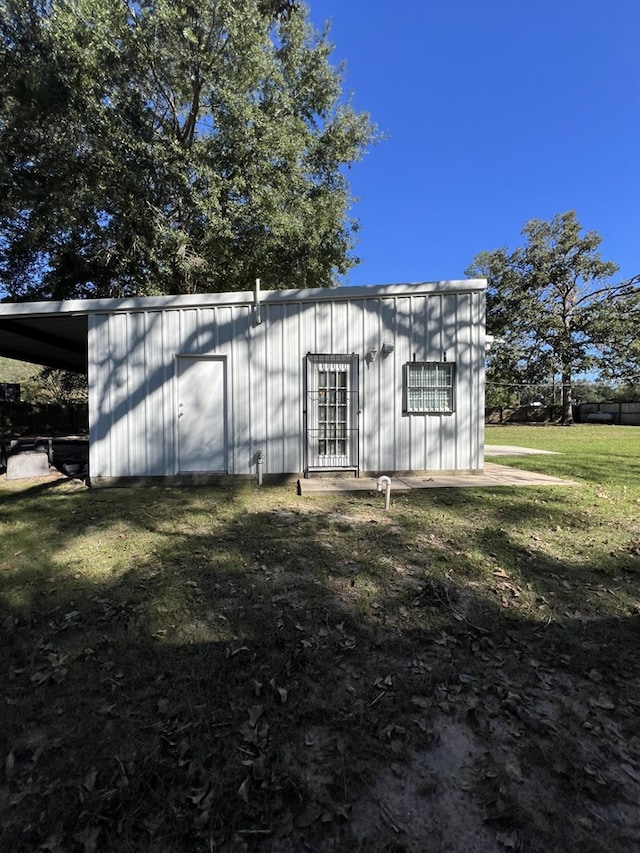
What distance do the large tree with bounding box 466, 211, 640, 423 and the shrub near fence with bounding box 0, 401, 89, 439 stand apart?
21525mm

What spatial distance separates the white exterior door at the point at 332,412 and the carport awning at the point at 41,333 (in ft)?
12.5

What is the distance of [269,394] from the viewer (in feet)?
23.1

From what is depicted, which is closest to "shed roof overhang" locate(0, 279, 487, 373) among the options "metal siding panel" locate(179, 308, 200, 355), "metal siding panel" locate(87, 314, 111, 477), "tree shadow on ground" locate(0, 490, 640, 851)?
"metal siding panel" locate(179, 308, 200, 355)

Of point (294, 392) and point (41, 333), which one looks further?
point (41, 333)

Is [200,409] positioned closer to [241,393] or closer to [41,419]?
[241,393]

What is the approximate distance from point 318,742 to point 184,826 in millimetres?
560

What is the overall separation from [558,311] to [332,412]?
23803mm

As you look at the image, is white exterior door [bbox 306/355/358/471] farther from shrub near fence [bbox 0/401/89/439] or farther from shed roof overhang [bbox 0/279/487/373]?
shrub near fence [bbox 0/401/89/439]

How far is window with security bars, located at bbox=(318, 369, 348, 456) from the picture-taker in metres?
7.11

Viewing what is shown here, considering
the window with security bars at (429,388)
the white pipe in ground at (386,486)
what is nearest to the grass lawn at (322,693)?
the white pipe in ground at (386,486)

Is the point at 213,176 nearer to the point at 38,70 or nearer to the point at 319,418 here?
the point at 38,70

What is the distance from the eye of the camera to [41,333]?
864cm

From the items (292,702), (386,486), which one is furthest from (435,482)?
(292,702)

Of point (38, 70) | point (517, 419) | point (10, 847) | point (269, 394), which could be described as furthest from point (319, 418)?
point (517, 419)
